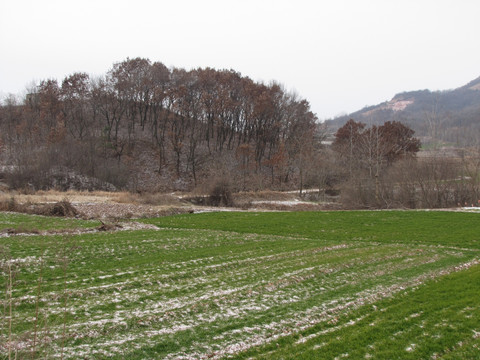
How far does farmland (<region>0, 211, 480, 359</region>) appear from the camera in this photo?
5707 millimetres

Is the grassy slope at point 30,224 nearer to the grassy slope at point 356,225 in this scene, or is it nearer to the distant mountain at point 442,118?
the grassy slope at point 356,225

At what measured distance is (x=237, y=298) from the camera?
8.24 metres

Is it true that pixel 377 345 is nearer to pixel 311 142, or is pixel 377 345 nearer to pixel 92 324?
pixel 92 324

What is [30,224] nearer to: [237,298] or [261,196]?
[237,298]

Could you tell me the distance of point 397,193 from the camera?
1361 inches

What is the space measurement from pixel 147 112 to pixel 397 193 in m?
53.9

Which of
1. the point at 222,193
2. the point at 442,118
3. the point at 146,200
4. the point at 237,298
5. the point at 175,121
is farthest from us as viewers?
the point at 175,121

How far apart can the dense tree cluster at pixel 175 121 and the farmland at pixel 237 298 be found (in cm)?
4213

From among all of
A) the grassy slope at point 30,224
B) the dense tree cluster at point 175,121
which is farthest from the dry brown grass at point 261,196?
the grassy slope at point 30,224

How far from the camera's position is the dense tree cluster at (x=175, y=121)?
6003cm

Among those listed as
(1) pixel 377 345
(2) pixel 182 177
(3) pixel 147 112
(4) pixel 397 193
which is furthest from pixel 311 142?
(1) pixel 377 345

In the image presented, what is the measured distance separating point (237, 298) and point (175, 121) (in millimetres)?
58182

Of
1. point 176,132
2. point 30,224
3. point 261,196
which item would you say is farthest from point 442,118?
point 30,224

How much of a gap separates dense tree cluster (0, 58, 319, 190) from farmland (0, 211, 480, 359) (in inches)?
1659
